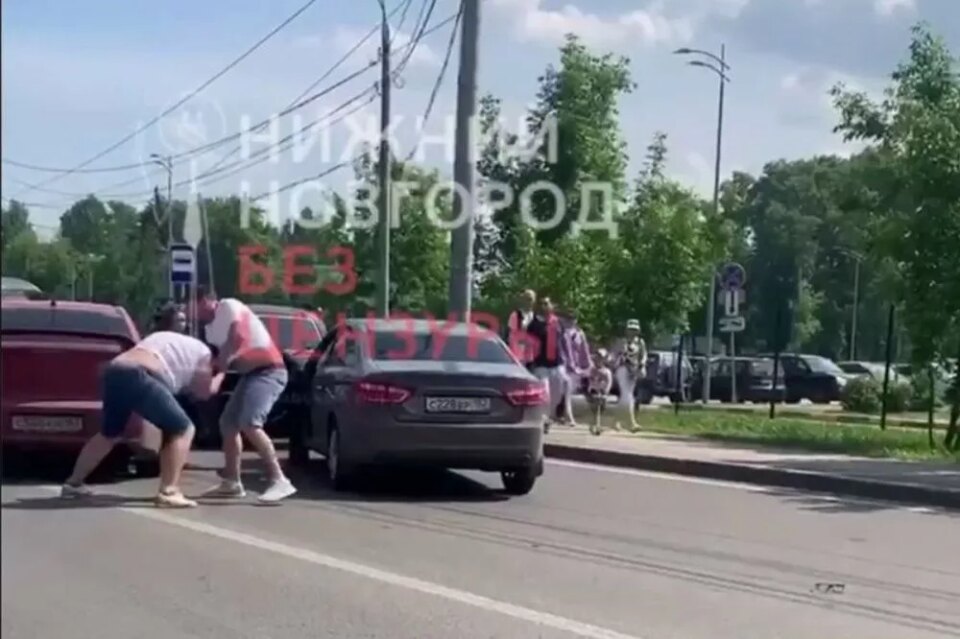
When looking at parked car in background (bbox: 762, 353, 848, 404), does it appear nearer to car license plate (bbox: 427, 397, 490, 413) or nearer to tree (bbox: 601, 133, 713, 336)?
tree (bbox: 601, 133, 713, 336)

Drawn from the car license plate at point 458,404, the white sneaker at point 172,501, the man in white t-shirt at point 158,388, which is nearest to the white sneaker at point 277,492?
the white sneaker at point 172,501

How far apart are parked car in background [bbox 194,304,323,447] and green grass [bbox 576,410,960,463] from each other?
5.16 metres

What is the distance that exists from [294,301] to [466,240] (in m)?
14.5

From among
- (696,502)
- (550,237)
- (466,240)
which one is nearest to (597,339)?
(550,237)

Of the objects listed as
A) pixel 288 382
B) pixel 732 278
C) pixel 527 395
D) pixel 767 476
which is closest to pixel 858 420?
pixel 732 278

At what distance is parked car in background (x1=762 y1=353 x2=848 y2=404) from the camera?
48.7 metres

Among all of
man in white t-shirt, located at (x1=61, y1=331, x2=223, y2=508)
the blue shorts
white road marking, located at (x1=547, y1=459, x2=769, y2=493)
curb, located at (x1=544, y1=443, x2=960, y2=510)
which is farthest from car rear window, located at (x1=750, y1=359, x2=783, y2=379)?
the blue shorts

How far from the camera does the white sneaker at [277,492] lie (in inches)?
488

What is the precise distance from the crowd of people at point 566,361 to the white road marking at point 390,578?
28.0ft

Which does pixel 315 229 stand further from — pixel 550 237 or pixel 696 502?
pixel 696 502

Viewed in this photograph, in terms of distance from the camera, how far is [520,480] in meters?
13.6

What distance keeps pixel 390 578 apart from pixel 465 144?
12202mm

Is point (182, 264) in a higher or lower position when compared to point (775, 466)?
higher

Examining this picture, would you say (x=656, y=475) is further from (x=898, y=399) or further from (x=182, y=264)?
(x=898, y=399)
